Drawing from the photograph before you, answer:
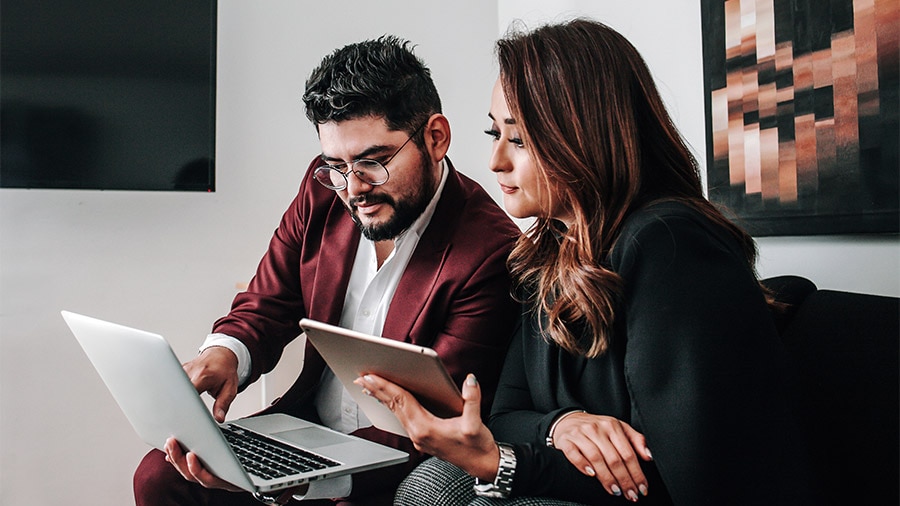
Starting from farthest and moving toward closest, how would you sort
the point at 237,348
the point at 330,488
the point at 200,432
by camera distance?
the point at 237,348 → the point at 330,488 → the point at 200,432

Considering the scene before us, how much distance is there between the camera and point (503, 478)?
1078 mm

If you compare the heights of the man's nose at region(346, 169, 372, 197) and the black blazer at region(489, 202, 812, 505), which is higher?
the man's nose at region(346, 169, 372, 197)

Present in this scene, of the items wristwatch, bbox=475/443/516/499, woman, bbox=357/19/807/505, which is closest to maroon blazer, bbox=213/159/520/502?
woman, bbox=357/19/807/505

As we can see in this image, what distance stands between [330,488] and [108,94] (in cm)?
142

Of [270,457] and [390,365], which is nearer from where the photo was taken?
[390,365]

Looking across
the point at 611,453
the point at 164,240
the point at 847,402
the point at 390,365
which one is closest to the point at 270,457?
the point at 390,365

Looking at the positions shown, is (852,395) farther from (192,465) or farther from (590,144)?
(192,465)

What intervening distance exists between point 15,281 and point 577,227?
69.3 inches

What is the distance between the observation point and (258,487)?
108 centimetres

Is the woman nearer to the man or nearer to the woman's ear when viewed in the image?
the man

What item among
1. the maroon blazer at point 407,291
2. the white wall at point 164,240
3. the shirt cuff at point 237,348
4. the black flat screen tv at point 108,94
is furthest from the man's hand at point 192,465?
the black flat screen tv at point 108,94

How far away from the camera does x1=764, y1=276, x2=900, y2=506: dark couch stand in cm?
106

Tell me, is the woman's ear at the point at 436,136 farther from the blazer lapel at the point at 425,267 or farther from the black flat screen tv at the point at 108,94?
the black flat screen tv at the point at 108,94

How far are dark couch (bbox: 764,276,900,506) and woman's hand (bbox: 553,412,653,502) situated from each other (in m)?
0.22
